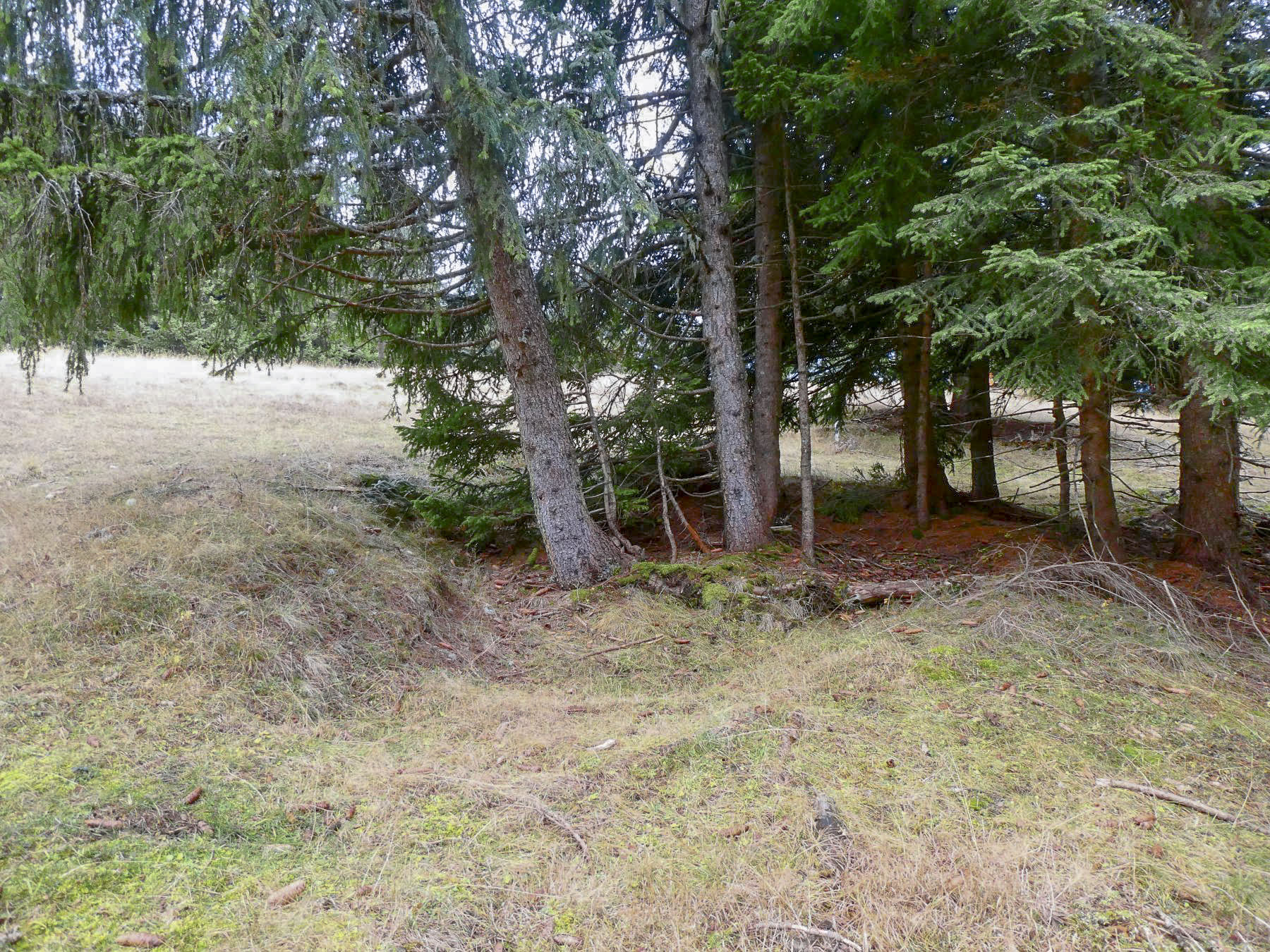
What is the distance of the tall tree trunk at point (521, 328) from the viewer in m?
5.76

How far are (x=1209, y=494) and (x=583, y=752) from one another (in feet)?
21.7

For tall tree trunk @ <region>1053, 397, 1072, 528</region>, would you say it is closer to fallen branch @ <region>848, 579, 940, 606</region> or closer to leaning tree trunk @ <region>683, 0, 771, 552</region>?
fallen branch @ <region>848, 579, 940, 606</region>

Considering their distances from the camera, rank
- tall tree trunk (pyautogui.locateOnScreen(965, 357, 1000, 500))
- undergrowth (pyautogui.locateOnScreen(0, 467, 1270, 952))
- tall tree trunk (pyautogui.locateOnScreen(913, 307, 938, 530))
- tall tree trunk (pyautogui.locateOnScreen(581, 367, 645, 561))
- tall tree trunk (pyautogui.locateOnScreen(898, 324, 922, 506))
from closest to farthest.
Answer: undergrowth (pyautogui.locateOnScreen(0, 467, 1270, 952))
tall tree trunk (pyautogui.locateOnScreen(581, 367, 645, 561))
tall tree trunk (pyautogui.locateOnScreen(913, 307, 938, 530))
tall tree trunk (pyautogui.locateOnScreen(898, 324, 922, 506))
tall tree trunk (pyautogui.locateOnScreen(965, 357, 1000, 500))

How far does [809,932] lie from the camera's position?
239cm

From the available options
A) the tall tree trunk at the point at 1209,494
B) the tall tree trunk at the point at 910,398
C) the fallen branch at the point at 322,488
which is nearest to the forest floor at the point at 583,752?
the tall tree trunk at the point at 1209,494

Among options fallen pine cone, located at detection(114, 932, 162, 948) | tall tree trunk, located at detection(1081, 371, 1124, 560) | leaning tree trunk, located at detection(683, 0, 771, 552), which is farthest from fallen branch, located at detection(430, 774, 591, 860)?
tall tree trunk, located at detection(1081, 371, 1124, 560)

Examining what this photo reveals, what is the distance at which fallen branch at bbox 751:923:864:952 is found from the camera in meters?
2.34

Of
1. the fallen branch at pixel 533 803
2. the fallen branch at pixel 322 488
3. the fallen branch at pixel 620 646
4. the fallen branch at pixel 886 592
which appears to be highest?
the fallen branch at pixel 322 488

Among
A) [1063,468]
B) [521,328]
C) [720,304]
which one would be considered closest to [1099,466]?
[1063,468]

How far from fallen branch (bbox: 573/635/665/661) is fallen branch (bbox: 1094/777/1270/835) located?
134 inches

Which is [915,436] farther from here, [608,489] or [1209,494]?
[608,489]

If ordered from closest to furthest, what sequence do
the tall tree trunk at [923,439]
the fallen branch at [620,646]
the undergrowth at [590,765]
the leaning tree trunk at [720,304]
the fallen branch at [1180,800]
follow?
1. the undergrowth at [590,765]
2. the fallen branch at [1180,800]
3. the fallen branch at [620,646]
4. the leaning tree trunk at [720,304]
5. the tall tree trunk at [923,439]

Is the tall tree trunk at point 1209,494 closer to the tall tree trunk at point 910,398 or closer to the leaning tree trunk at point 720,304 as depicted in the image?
the tall tree trunk at point 910,398

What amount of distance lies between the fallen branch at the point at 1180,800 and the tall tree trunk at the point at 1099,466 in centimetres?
365
